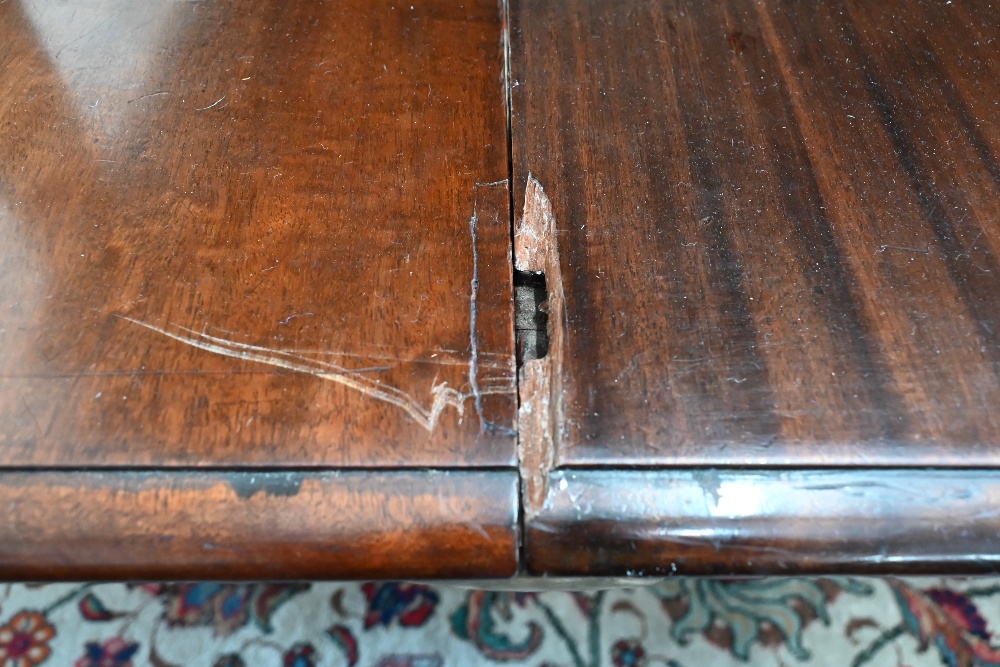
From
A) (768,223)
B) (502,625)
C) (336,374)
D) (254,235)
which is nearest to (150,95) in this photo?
(254,235)

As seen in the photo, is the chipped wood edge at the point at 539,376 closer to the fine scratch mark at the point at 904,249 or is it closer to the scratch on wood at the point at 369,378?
the scratch on wood at the point at 369,378

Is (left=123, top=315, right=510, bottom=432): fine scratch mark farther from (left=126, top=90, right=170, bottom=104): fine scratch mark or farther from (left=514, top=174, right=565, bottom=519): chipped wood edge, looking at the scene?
(left=126, top=90, right=170, bottom=104): fine scratch mark

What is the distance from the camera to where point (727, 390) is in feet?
1.11

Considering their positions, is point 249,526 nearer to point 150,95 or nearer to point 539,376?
point 539,376

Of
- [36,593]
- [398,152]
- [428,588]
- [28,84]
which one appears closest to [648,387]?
[398,152]

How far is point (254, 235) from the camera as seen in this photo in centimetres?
38

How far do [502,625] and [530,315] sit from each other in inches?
20.6

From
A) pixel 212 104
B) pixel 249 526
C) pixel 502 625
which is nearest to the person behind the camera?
pixel 249 526

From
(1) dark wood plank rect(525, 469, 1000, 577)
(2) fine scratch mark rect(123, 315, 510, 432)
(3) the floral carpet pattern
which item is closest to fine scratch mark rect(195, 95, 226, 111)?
(2) fine scratch mark rect(123, 315, 510, 432)

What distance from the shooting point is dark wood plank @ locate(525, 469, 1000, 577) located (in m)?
0.31

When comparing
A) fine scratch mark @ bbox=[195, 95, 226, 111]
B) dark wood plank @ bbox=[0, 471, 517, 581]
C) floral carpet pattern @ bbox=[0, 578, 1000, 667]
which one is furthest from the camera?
floral carpet pattern @ bbox=[0, 578, 1000, 667]

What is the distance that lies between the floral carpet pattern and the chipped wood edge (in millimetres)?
521

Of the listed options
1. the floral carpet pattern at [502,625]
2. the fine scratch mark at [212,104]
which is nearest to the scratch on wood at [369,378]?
the fine scratch mark at [212,104]

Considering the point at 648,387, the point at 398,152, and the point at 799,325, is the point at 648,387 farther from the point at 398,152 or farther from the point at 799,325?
the point at 398,152
